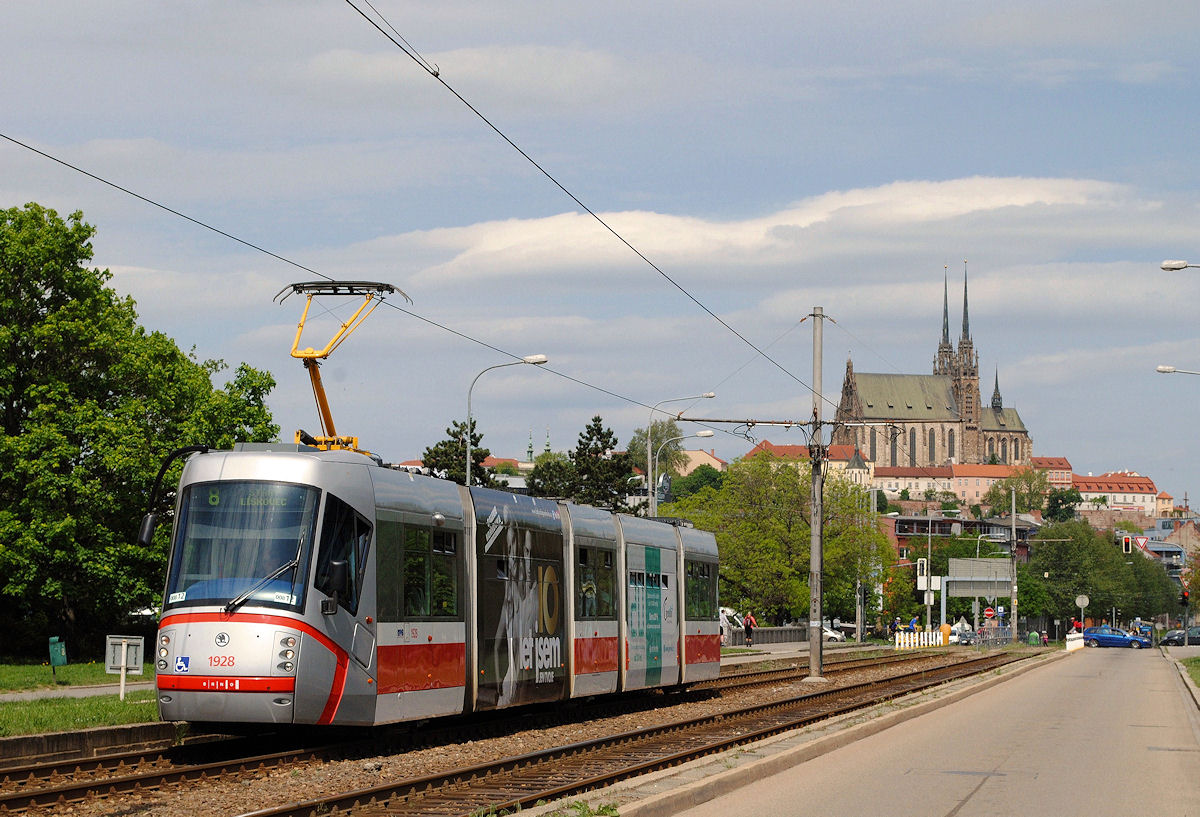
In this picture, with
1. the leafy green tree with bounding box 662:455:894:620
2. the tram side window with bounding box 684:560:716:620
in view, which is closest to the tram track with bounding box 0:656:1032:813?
the tram side window with bounding box 684:560:716:620

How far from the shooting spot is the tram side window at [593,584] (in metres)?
21.7

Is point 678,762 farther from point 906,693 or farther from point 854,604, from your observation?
point 854,604

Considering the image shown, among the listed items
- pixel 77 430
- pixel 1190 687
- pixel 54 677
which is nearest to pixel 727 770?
pixel 54 677

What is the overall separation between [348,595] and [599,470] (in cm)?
8354

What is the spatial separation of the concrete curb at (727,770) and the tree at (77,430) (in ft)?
79.7

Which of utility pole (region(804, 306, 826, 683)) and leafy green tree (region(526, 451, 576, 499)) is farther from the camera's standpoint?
leafy green tree (region(526, 451, 576, 499))

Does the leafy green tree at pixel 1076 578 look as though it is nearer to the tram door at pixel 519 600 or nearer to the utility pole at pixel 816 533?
the utility pole at pixel 816 533

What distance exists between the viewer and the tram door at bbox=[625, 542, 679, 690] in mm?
23844

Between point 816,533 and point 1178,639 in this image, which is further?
point 1178,639

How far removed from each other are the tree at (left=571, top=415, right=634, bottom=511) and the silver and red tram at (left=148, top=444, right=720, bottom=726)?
76927mm

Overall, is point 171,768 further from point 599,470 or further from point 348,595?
point 599,470

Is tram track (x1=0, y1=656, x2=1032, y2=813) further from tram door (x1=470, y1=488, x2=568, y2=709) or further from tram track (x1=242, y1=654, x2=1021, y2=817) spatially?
tram door (x1=470, y1=488, x2=568, y2=709)

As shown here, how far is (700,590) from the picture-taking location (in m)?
28.0

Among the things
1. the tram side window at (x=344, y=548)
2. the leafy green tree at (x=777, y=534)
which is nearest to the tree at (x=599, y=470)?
the leafy green tree at (x=777, y=534)
